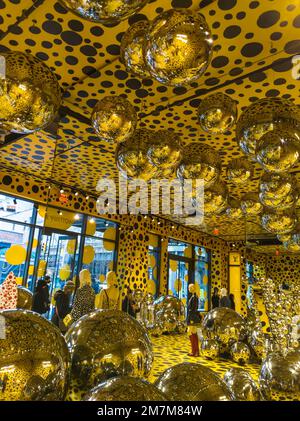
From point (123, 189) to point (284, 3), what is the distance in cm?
673

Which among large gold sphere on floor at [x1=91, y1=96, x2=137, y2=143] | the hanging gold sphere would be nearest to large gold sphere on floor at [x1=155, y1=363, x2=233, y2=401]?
large gold sphere on floor at [x1=91, y1=96, x2=137, y2=143]

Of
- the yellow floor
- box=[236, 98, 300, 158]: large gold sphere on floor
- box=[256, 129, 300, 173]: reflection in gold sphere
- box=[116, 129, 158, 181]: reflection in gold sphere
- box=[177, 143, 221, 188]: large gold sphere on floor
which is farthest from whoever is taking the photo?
the yellow floor

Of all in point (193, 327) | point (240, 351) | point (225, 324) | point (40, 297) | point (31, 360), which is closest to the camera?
point (31, 360)

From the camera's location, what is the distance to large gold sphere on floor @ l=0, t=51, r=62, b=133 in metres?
1.87

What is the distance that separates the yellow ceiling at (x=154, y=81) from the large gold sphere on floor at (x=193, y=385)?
3.00m

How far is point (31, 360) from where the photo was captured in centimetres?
100

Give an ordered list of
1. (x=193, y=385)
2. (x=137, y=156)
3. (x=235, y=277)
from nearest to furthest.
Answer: (x=193, y=385) → (x=137, y=156) → (x=235, y=277)

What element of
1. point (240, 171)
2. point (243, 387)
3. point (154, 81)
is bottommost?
point (243, 387)

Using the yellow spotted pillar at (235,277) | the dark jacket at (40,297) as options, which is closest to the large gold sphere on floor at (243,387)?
the dark jacket at (40,297)

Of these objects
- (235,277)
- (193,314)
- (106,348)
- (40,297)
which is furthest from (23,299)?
(235,277)

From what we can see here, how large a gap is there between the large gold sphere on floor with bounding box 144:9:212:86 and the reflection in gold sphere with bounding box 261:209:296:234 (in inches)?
121

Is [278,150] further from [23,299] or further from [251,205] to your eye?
[23,299]

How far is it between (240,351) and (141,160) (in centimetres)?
336

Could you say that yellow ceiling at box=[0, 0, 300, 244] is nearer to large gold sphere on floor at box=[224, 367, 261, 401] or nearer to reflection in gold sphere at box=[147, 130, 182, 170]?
reflection in gold sphere at box=[147, 130, 182, 170]
